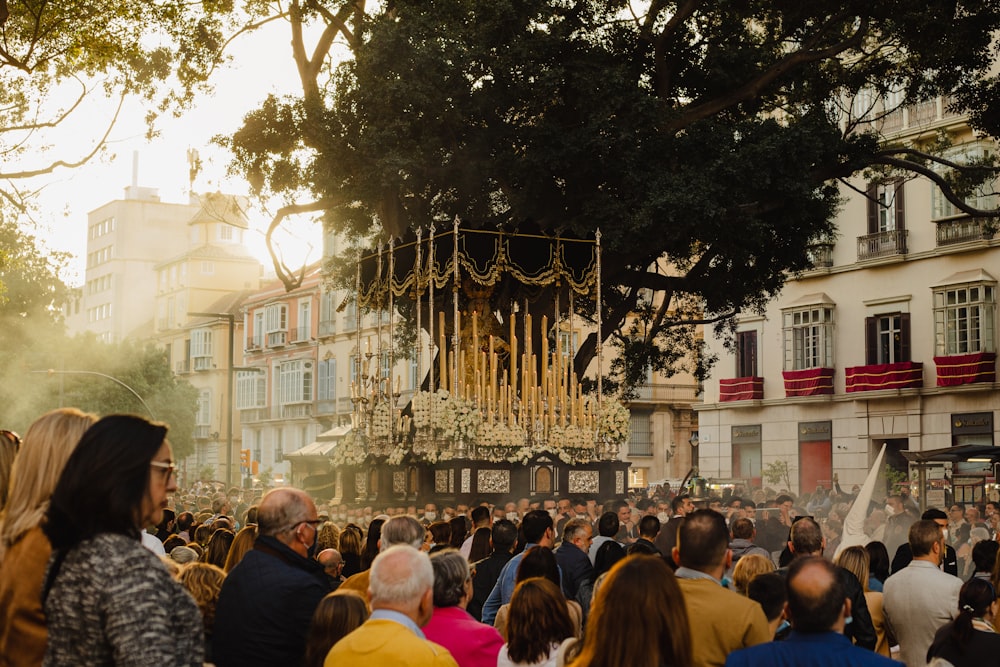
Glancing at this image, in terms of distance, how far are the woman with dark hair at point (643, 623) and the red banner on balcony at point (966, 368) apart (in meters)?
33.2

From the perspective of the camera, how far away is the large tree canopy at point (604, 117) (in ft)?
65.9

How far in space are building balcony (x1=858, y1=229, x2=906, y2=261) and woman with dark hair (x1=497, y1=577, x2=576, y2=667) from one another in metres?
34.3

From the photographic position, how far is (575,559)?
9188 mm

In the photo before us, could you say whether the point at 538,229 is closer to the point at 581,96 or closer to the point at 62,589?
the point at 581,96

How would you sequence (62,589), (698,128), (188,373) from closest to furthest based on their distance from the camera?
(62,589), (698,128), (188,373)

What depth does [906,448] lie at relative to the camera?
37.0 meters

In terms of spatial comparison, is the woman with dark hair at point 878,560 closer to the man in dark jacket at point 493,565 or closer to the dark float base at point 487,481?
the man in dark jacket at point 493,565

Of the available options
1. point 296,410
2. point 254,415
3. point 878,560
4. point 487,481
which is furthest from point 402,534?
point 254,415

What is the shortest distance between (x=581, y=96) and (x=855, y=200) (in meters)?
21.6

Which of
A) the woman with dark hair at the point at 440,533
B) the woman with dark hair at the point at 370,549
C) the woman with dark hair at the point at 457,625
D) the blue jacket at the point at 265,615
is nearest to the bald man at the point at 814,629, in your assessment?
the woman with dark hair at the point at 457,625

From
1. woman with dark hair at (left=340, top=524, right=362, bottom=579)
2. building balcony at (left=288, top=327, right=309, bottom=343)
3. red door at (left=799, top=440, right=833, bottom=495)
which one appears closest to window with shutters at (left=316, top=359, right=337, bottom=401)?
building balcony at (left=288, top=327, right=309, bottom=343)

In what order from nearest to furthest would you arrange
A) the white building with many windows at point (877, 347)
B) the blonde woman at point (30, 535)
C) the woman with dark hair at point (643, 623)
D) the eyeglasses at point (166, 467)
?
the eyeglasses at point (166, 467) → the blonde woman at point (30, 535) → the woman with dark hair at point (643, 623) → the white building with many windows at point (877, 347)

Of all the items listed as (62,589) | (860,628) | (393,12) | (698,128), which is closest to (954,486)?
(698,128)

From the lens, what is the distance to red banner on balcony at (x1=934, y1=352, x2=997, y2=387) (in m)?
35.1
